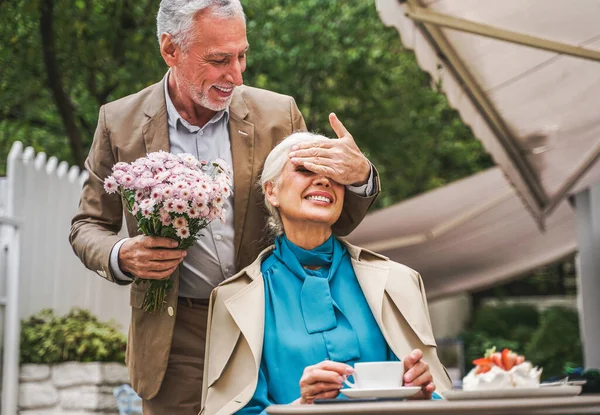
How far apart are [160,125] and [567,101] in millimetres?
3835

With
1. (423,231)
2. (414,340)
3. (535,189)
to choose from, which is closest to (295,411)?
(414,340)

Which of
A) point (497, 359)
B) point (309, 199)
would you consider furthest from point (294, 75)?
point (497, 359)

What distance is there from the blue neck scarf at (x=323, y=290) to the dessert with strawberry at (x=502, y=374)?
1.68 feet

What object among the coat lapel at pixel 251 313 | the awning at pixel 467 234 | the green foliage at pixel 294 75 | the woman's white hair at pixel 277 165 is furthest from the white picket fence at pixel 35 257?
the coat lapel at pixel 251 313

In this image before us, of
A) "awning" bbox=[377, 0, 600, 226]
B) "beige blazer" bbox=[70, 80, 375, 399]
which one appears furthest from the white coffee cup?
"awning" bbox=[377, 0, 600, 226]

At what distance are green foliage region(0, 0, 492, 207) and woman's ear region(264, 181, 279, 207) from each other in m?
4.43

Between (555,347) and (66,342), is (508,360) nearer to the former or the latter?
(66,342)

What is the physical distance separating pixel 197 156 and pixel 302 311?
2.43 feet

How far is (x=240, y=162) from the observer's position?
324cm

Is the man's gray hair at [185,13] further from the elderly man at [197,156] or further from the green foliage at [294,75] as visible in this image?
the green foliage at [294,75]

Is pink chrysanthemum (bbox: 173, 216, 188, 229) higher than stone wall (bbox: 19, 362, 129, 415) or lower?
higher

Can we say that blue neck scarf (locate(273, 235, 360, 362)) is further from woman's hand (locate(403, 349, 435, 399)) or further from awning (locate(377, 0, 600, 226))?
awning (locate(377, 0, 600, 226))

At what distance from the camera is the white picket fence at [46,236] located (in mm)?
7207

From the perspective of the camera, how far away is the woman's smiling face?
9.78ft
